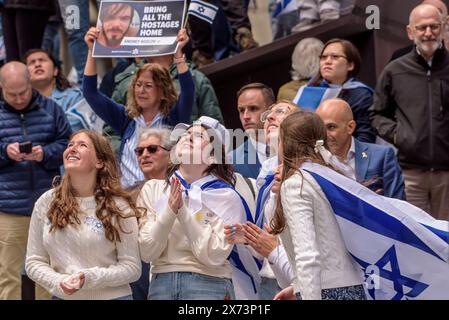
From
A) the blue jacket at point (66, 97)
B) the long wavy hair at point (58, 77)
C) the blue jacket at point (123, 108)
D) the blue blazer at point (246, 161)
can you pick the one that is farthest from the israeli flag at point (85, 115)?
the blue blazer at point (246, 161)

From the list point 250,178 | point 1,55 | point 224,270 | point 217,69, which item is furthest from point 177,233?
point 1,55

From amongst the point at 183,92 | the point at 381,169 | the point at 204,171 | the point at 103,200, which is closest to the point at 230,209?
the point at 204,171

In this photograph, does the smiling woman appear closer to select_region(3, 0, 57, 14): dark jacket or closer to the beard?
the beard

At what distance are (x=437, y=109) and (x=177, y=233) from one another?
2.65 m

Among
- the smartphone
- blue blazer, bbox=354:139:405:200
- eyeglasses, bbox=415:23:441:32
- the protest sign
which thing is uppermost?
the protest sign

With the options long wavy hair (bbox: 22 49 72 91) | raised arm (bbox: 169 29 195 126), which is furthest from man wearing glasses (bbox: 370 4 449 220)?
long wavy hair (bbox: 22 49 72 91)

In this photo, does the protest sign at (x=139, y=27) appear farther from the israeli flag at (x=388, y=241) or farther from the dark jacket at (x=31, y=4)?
the israeli flag at (x=388, y=241)

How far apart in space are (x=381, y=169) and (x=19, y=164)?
2.71 m

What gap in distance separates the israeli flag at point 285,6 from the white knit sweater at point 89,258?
15.8ft

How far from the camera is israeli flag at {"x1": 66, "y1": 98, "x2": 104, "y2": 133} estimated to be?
9797 mm

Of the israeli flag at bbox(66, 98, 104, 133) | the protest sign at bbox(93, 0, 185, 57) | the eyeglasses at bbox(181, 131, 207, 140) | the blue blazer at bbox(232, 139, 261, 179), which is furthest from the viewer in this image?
the israeli flag at bbox(66, 98, 104, 133)

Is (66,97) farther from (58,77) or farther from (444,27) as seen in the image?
(444,27)

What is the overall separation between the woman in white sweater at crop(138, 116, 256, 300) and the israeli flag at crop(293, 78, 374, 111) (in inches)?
71.9

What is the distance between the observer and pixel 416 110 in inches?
346
